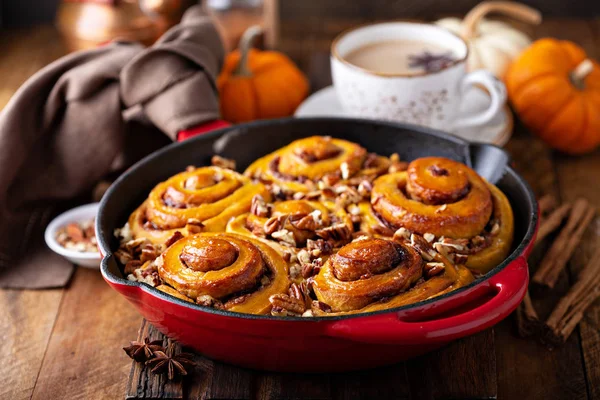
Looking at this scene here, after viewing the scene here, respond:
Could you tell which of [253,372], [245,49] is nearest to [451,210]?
[253,372]

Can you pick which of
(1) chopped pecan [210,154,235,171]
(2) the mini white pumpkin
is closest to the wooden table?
(1) chopped pecan [210,154,235,171]

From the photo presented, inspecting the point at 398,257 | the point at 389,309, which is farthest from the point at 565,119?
the point at 389,309

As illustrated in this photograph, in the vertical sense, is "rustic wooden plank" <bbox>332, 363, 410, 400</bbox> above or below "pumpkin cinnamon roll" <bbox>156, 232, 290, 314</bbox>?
below

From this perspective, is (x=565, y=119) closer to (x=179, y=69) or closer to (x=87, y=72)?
(x=179, y=69)

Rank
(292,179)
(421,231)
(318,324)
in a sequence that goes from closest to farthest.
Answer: (318,324)
(421,231)
(292,179)

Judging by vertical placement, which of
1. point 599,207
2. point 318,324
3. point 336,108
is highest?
point 318,324

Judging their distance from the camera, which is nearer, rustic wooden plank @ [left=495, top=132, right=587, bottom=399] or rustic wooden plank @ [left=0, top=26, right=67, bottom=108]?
rustic wooden plank @ [left=495, top=132, right=587, bottom=399]

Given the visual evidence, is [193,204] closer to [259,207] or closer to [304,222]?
[259,207]

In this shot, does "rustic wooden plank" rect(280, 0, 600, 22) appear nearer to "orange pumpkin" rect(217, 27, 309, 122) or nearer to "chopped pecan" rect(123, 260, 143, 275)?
"orange pumpkin" rect(217, 27, 309, 122)
